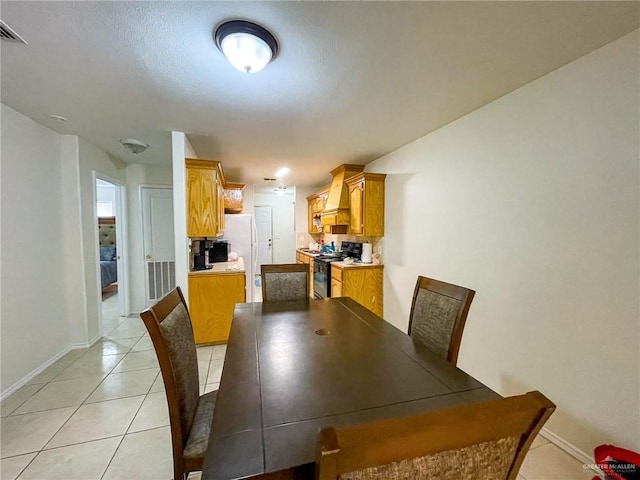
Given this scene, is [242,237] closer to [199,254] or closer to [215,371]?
[199,254]

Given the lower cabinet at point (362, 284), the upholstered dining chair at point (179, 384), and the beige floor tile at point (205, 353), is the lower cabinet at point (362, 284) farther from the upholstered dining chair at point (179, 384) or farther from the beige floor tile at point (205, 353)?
the upholstered dining chair at point (179, 384)

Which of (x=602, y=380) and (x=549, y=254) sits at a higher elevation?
(x=549, y=254)

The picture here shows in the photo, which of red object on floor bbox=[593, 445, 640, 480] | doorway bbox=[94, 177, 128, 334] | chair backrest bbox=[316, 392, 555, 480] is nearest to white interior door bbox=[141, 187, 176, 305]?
doorway bbox=[94, 177, 128, 334]

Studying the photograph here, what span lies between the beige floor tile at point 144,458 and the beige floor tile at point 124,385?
570 mm

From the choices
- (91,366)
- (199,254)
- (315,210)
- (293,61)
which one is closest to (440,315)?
(293,61)

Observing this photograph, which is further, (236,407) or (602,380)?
(602,380)

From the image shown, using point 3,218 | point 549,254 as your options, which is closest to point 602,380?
point 549,254

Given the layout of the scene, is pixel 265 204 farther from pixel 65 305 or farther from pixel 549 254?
pixel 549 254

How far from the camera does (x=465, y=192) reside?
236 centimetres

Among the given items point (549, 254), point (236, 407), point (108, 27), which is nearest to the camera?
point (236, 407)

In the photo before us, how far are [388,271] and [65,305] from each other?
12.4 feet

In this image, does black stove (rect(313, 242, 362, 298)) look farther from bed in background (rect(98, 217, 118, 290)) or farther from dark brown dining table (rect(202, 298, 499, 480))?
bed in background (rect(98, 217, 118, 290))

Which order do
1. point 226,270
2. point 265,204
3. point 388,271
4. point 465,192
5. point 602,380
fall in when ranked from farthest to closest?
point 265,204 → point 388,271 → point 226,270 → point 465,192 → point 602,380

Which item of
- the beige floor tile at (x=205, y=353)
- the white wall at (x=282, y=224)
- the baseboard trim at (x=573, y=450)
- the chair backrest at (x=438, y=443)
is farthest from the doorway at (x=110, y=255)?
the baseboard trim at (x=573, y=450)
